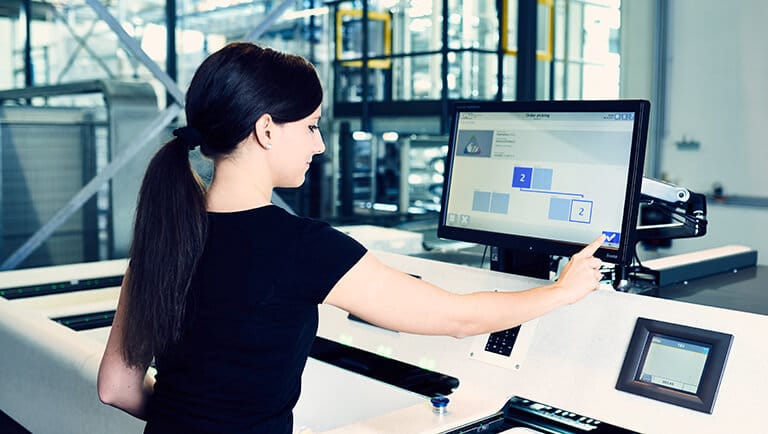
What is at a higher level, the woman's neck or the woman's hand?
the woman's neck

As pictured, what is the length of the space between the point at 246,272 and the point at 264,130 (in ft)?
0.62

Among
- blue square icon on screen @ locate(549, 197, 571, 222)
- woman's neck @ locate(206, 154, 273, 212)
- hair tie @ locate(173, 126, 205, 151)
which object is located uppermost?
hair tie @ locate(173, 126, 205, 151)

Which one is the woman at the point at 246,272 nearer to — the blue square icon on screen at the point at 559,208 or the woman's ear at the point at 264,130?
the woman's ear at the point at 264,130

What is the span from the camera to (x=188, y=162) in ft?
3.64

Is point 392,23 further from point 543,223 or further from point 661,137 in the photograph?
point 543,223

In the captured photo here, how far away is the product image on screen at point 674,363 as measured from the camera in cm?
116

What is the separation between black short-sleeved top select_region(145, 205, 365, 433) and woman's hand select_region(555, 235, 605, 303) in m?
0.33

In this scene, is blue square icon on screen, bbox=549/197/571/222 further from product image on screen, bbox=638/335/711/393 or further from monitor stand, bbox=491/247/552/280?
product image on screen, bbox=638/335/711/393

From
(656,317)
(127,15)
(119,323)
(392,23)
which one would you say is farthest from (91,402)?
(127,15)

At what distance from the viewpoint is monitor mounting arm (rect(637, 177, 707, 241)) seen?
1415mm

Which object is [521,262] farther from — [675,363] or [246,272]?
[246,272]

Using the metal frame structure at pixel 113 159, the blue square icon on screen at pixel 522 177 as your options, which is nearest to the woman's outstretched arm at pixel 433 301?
the blue square icon on screen at pixel 522 177

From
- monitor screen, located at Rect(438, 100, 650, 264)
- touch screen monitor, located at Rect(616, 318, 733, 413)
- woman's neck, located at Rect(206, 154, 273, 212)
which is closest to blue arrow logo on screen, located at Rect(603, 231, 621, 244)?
monitor screen, located at Rect(438, 100, 650, 264)

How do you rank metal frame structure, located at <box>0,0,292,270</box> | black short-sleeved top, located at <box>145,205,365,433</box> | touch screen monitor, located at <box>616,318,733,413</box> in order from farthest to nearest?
metal frame structure, located at <box>0,0,292,270</box>, touch screen monitor, located at <box>616,318,733,413</box>, black short-sleeved top, located at <box>145,205,365,433</box>
